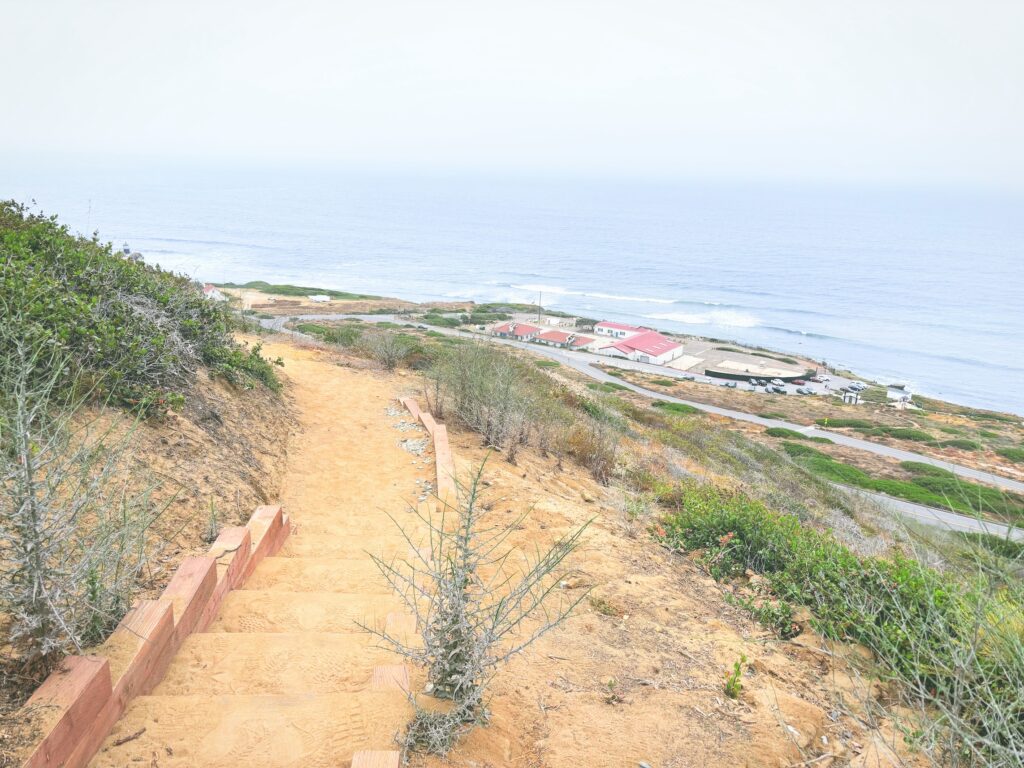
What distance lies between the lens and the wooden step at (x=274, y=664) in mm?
3541

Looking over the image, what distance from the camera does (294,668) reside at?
12.1ft

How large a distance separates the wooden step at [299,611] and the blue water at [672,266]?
61.6 m

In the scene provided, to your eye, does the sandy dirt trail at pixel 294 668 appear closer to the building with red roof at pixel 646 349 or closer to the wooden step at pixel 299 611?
the wooden step at pixel 299 611

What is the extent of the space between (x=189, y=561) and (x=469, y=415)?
6.79 meters

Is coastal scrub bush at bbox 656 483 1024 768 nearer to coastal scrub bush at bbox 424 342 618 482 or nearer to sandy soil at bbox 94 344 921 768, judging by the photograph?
sandy soil at bbox 94 344 921 768

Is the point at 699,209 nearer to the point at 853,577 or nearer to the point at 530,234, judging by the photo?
the point at 530,234

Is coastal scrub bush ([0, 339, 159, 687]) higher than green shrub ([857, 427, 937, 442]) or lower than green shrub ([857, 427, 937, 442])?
higher

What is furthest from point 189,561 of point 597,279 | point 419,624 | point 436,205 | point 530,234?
point 436,205

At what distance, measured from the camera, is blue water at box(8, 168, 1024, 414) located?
68562mm

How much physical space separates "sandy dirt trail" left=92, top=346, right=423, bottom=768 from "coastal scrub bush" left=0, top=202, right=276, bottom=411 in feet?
7.60

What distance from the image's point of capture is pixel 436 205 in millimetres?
177000

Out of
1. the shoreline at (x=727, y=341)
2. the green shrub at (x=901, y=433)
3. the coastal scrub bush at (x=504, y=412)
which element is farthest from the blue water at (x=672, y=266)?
the coastal scrub bush at (x=504, y=412)

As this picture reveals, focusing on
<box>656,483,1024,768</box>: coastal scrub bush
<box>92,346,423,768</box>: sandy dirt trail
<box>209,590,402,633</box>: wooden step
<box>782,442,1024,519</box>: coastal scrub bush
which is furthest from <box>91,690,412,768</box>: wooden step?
<box>782,442,1024,519</box>: coastal scrub bush

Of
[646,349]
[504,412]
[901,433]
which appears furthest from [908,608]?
[646,349]
